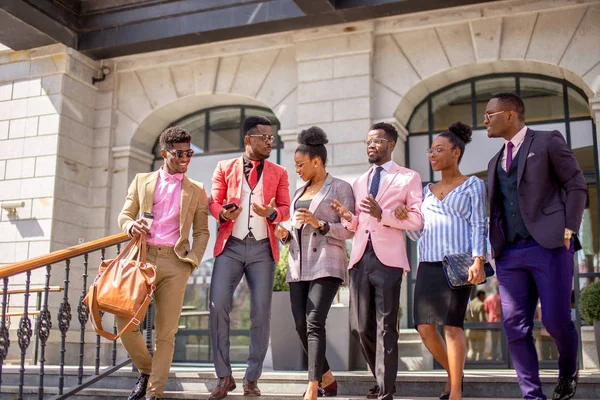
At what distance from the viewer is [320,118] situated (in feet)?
29.1

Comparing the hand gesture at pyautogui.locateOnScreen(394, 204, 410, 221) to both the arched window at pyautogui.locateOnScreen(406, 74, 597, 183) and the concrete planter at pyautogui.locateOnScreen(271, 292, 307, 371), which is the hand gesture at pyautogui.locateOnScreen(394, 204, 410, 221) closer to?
the concrete planter at pyautogui.locateOnScreen(271, 292, 307, 371)

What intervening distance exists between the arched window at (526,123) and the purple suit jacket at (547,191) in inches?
173

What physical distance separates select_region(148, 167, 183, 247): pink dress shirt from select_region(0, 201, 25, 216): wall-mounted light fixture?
4.90 metres

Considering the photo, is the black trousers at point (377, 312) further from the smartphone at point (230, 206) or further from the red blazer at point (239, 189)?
the smartphone at point (230, 206)

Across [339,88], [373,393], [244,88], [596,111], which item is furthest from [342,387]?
[244,88]

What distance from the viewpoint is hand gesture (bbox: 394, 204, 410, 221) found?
183 inches

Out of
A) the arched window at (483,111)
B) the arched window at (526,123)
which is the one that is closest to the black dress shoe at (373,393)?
the arched window at (526,123)

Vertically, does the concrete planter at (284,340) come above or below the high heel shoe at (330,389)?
above

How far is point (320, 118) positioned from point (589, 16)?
11.1 feet

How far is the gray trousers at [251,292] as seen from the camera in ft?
16.3

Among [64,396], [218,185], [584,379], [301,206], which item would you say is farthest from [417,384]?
[64,396]

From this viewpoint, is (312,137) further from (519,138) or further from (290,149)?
(290,149)

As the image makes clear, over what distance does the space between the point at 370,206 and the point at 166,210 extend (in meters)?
1.59

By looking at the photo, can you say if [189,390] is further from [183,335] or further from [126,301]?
[183,335]
